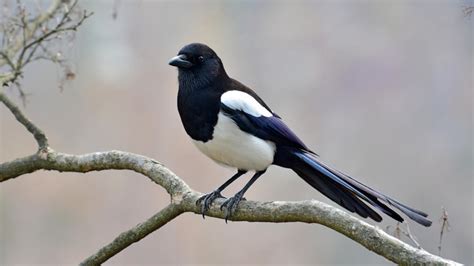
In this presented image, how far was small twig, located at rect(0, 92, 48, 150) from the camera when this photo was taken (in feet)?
5.48

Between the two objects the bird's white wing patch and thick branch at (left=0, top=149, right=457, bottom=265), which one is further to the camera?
the bird's white wing patch

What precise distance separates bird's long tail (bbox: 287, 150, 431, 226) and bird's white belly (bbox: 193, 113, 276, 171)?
0.08m

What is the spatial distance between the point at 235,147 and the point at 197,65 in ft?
0.86

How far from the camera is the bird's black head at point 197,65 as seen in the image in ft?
6.13

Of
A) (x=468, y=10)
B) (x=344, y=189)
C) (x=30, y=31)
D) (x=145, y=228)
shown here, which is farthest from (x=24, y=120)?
(x=468, y=10)

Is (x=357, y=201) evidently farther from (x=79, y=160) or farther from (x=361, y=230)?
(x=79, y=160)

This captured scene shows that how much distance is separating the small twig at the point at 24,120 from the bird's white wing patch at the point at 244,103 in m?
0.43

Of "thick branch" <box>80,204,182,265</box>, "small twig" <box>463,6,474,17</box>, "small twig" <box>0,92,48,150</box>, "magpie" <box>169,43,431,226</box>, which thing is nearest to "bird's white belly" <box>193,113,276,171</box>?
"magpie" <box>169,43,431,226</box>

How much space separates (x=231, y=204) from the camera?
160cm

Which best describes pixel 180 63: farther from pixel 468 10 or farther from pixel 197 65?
pixel 468 10

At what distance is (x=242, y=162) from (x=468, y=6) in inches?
26.1

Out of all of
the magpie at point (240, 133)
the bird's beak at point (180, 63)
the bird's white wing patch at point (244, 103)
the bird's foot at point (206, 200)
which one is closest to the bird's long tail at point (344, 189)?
the magpie at point (240, 133)

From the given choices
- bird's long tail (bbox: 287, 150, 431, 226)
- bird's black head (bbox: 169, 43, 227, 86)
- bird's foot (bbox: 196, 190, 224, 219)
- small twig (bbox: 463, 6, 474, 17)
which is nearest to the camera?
small twig (bbox: 463, 6, 474, 17)

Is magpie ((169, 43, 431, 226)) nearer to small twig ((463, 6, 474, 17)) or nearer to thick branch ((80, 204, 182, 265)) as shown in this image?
thick branch ((80, 204, 182, 265))
